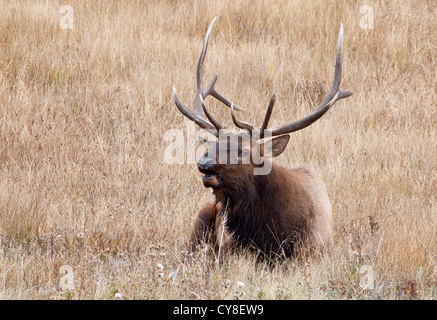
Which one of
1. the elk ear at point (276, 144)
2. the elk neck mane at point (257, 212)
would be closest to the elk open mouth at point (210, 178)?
the elk neck mane at point (257, 212)

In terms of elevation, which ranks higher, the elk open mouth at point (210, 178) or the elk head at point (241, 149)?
the elk head at point (241, 149)

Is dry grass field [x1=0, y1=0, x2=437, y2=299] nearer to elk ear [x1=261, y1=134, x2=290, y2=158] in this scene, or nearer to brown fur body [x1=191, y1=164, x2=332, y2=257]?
brown fur body [x1=191, y1=164, x2=332, y2=257]

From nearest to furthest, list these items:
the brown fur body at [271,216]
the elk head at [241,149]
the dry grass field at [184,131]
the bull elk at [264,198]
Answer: the dry grass field at [184,131] → the elk head at [241,149] → the bull elk at [264,198] → the brown fur body at [271,216]

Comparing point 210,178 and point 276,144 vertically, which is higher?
point 276,144

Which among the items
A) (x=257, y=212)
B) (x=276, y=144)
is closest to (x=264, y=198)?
(x=257, y=212)

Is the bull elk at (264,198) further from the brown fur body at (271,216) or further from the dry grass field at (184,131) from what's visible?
the dry grass field at (184,131)

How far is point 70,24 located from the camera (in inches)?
360

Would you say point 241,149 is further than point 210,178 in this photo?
Yes

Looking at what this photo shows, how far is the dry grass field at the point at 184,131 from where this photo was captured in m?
4.51

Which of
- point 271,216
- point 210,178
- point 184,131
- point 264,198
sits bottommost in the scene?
point 271,216

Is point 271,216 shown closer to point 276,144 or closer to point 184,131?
point 276,144

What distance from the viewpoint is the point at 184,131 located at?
7.51 meters
